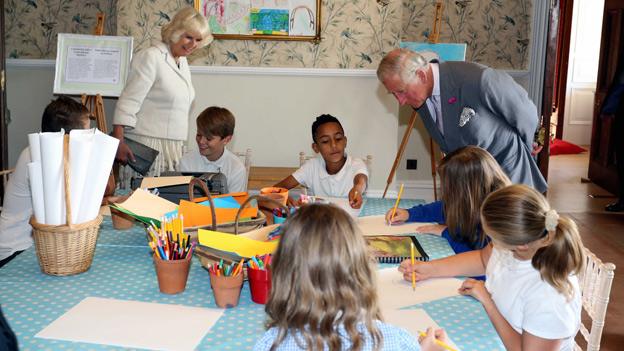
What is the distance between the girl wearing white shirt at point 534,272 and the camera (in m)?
1.63

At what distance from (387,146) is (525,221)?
3.29m

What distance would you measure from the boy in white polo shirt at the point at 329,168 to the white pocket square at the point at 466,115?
0.62 metres

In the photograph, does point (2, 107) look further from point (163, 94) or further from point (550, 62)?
point (550, 62)

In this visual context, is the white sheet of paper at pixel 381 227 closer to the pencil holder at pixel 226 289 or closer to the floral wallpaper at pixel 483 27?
the pencil holder at pixel 226 289

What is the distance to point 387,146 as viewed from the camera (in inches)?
194

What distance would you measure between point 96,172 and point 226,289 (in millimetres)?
530

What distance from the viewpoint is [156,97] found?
3625mm

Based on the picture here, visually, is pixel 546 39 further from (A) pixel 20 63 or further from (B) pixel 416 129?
(A) pixel 20 63

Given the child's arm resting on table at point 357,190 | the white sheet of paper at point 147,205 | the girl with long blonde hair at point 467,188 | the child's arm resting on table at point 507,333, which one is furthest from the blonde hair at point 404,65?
the child's arm resting on table at point 507,333

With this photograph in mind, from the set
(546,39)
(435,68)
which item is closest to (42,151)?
(435,68)

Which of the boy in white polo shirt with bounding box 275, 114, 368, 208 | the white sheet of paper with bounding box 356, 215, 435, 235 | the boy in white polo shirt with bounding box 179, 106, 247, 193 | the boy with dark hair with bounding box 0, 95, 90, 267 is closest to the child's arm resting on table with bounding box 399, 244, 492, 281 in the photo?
the white sheet of paper with bounding box 356, 215, 435, 235

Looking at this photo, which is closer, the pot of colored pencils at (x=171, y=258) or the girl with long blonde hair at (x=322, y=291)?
the girl with long blonde hair at (x=322, y=291)

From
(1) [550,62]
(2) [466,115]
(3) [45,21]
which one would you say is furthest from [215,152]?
Answer: (1) [550,62]

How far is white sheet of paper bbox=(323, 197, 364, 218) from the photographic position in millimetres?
2605
